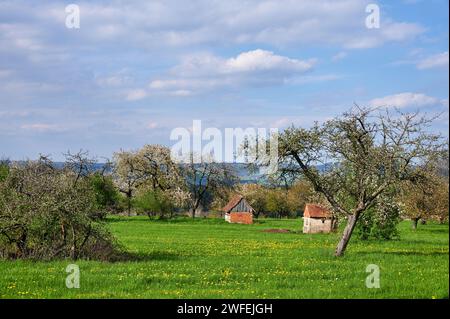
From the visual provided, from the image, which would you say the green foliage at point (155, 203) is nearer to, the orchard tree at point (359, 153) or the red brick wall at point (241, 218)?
the red brick wall at point (241, 218)

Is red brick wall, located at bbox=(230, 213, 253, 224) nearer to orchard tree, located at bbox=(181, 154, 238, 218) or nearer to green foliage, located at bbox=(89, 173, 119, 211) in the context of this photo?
orchard tree, located at bbox=(181, 154, 238, 218)

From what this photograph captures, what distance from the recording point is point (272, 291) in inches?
596

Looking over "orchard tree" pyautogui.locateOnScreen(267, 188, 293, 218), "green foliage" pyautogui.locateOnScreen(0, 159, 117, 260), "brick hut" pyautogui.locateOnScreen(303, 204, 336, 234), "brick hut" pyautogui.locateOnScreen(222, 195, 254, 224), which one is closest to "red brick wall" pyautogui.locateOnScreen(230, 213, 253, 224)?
"brick hut" pyautogui.locateOnScreen(222, 195, 254, 224)

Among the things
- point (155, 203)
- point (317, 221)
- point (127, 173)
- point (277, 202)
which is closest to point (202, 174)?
point (127, 173)

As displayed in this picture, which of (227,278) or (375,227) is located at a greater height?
(227,278)

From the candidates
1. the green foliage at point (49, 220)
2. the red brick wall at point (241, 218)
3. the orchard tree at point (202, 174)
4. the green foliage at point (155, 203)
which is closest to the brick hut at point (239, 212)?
the red brick wall at point (241, 218)

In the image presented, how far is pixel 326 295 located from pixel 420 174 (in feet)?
45.2

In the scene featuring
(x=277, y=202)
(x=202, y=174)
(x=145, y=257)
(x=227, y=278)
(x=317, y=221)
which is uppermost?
(x=202, y=174)

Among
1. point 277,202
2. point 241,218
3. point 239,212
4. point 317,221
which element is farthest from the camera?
point 277,202

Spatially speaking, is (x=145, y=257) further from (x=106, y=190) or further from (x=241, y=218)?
(x=241, y=218)

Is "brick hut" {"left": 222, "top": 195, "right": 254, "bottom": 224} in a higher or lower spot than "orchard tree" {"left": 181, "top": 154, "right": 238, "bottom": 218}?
lower

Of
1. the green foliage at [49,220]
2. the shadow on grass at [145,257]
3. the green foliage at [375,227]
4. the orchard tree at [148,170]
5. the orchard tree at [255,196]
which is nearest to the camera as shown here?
the green foliage at [49,220]

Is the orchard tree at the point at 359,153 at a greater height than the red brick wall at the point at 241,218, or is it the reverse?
the orchard tree at the point at 359,153
